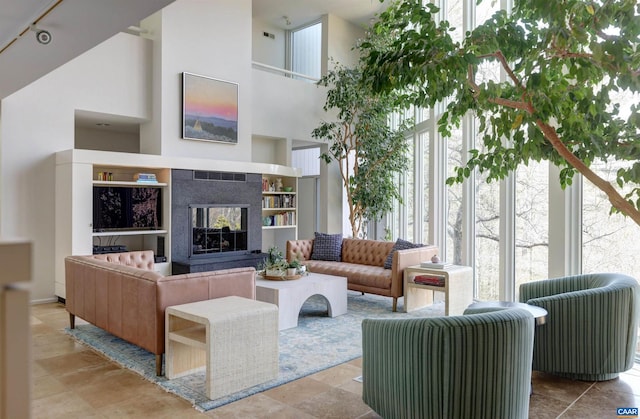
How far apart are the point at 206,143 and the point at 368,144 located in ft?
9.69

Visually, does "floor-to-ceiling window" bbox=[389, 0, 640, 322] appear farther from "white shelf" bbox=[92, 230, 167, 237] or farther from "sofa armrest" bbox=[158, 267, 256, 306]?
"white shelf" bbox=[92, 230, 167, 237]


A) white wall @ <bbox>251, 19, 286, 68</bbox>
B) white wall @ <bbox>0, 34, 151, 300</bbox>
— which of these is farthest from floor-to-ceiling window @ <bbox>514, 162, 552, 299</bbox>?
white wall @ <bbox>251, 19, 286, 68</bbox>

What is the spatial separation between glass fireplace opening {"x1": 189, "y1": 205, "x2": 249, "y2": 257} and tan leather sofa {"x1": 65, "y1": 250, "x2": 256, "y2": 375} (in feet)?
8.96

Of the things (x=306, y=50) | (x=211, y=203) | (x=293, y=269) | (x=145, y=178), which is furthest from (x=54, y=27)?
(x=306, y=50)

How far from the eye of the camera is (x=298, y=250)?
7469mm

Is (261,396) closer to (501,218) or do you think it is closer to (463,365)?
(463,365)

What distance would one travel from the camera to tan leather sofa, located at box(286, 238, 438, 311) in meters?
5.91

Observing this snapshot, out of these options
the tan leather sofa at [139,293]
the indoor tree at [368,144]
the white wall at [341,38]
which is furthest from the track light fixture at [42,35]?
the white wall at [341,38]

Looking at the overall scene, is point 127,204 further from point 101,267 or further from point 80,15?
point 80,15

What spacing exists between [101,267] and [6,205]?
9.36 feet

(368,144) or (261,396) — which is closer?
(261,396)

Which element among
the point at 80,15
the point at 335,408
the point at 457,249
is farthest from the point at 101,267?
the point at 457,249

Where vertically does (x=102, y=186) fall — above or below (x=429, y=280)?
above

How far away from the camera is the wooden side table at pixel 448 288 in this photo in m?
5.49
